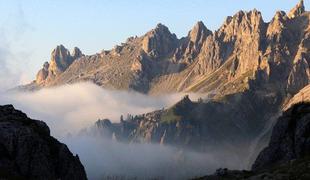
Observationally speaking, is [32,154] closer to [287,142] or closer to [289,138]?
[287,142]

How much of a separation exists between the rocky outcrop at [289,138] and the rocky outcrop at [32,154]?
53451 millimetres

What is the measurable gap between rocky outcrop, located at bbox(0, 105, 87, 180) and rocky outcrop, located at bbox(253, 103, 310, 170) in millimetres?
53451

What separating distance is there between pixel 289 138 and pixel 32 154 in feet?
243

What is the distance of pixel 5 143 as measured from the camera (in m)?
128

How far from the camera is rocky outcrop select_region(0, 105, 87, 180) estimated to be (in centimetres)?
12619

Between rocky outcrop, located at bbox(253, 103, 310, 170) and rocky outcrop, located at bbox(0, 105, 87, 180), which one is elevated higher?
rocky outcrop, located at bbox(253, 103, 310, 170)

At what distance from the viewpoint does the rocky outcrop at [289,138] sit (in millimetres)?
161500

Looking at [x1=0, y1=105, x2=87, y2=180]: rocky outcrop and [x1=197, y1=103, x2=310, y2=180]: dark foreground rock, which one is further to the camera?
[x1=197, y1=103, x2=310, y2=180]: dark foreground rock

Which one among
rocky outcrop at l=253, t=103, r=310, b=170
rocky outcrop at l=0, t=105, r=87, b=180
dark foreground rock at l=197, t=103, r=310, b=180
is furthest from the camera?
rocky outcrop at l=253, t=103, r=310, b=170

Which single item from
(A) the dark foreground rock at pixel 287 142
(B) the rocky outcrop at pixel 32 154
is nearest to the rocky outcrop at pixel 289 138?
(A) the dark foreground rock at pixel 287 142

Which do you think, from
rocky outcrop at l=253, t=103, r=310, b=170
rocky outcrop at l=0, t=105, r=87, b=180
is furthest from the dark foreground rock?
rocky outcrop at l=0, t=105, r=87, b=180

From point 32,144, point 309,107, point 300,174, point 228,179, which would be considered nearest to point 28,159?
point 32,144

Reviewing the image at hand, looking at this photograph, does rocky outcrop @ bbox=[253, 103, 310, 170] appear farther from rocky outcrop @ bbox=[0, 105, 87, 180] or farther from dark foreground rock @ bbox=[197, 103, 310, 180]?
rocky outcrop @ bbox=[0, 105, 87, 180]

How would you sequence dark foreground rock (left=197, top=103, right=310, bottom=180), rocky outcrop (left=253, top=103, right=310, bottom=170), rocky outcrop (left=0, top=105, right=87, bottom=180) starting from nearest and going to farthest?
rocky outcrop (left=0, top=105, right=87, bottom=180) → dark foreground rock (left=197, top=103, right=310, bottom=180) → rocky outcrop (left=253, top=103, right=310, bottom=170)
